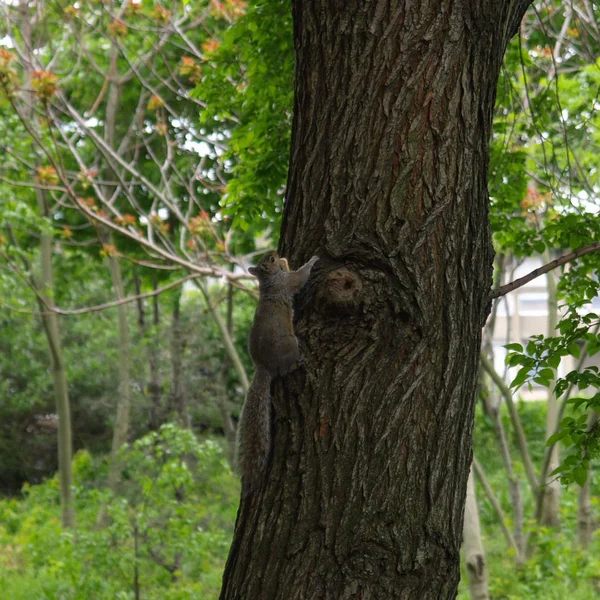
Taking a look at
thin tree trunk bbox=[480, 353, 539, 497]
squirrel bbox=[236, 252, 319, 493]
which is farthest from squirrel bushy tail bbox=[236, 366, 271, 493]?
thin tree trunk bbox=[480, 353, 539, 497]

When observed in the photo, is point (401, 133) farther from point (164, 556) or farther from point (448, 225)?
point (164, 556)

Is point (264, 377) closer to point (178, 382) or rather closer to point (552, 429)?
point (552, 429)

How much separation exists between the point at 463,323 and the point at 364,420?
1.23 feet

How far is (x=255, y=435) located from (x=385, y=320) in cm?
50

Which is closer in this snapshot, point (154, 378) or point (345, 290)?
point (345, 290)

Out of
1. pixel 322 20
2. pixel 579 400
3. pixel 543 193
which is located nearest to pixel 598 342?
pixel 579 400

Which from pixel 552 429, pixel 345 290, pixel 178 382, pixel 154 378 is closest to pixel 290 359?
pixel 345 290

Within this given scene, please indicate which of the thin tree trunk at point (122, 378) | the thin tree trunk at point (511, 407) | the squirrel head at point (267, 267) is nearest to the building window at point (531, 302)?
the thin tree trunk at point (122, 378)

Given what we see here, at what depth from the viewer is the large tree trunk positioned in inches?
79.2

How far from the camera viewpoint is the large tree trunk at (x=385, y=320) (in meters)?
2.01

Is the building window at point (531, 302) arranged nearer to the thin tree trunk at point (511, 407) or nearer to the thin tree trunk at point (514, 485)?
the thin tree trunk at point (514, 485)

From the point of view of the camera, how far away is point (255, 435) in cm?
224

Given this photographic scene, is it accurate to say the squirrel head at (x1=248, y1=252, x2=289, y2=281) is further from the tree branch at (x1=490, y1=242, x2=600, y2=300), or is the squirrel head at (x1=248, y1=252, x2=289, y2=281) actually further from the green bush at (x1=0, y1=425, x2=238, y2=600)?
the green bush at (x1=0, y1=425, x2=238, y2=600)

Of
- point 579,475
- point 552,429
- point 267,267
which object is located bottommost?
point 579,475
